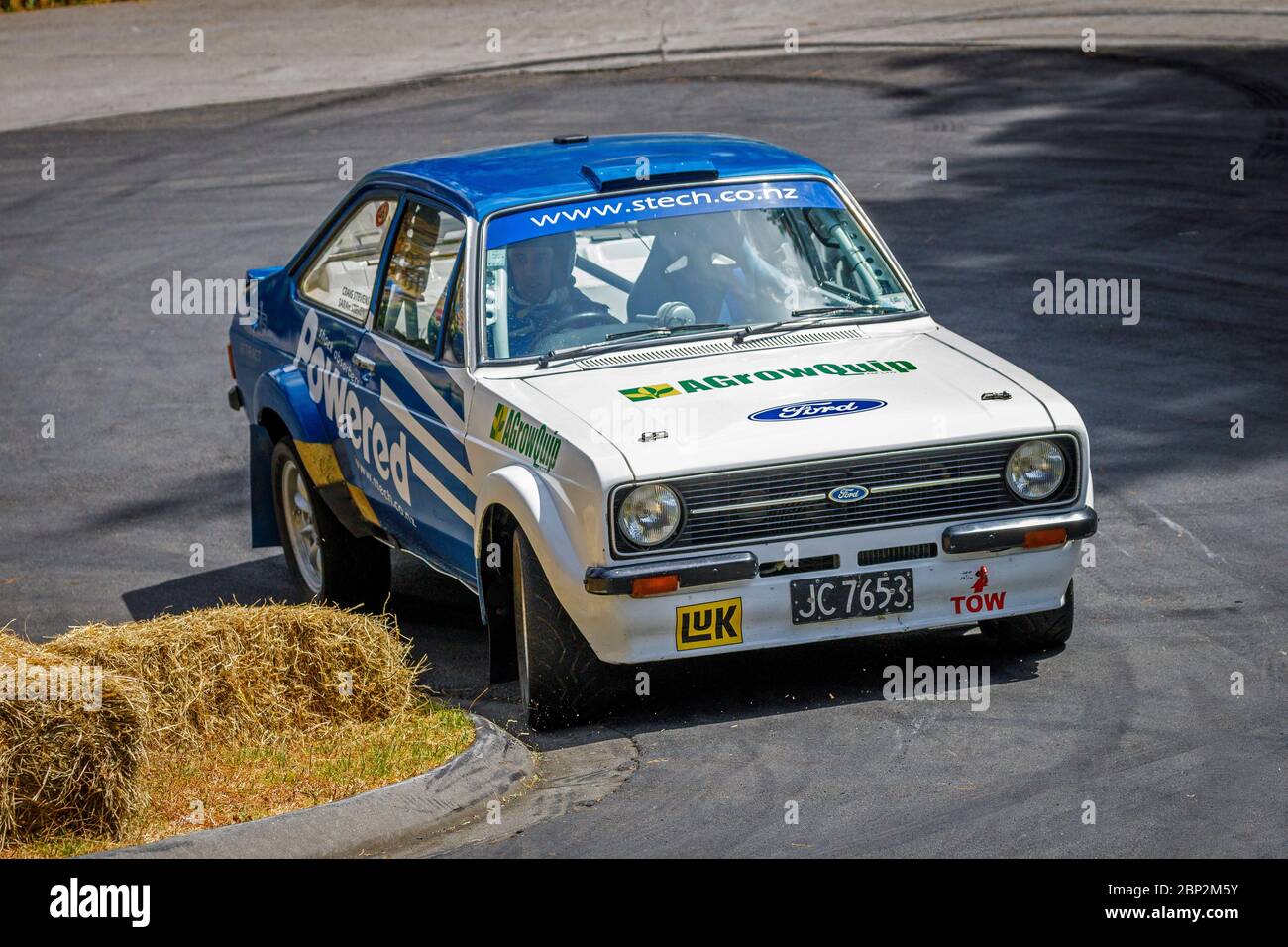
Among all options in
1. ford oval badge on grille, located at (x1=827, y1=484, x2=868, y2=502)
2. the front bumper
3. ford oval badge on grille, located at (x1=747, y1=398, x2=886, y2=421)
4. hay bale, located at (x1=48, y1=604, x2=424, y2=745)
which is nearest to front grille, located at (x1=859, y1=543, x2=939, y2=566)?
the front bumper

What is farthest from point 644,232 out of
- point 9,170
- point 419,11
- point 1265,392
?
point 419,11

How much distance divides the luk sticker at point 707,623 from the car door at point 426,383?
3.78 feet

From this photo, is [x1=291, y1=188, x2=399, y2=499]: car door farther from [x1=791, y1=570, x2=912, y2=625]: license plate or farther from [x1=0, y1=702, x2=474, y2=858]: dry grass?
[x1=791, y1=570, x2=912, y2=625]: license plate

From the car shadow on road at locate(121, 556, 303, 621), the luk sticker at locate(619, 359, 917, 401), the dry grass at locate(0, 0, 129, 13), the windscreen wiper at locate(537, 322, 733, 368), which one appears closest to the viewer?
the luk sticker at locate(619, 359, 917, 401)

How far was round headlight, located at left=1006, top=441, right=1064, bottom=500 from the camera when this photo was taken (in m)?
6.51

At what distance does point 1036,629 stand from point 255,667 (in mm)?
2883

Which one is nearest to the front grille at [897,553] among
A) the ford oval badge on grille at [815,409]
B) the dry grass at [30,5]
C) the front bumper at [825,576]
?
the front bumper at [825,576]

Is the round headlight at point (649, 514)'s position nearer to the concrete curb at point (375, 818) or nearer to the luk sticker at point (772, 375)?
the luk sticker at point (772, 375)

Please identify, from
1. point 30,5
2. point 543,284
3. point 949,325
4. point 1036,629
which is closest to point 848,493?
point 1036,629

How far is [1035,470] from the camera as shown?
655 cm

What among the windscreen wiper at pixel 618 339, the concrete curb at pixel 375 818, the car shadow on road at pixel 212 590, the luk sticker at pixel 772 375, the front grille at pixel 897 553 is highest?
the windscreen wiper at pixel 618 339

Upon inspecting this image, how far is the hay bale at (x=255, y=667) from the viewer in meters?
6.39

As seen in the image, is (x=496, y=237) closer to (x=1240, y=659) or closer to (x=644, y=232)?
(x=644, y=232)
